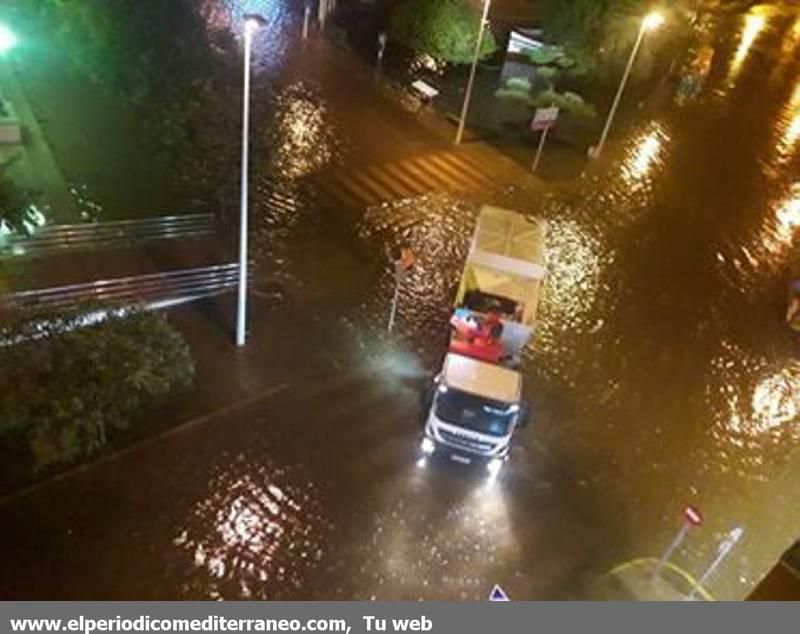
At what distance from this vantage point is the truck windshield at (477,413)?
15656 mm

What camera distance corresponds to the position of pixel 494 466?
16266 millimetres

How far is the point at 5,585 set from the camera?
12.8 meters

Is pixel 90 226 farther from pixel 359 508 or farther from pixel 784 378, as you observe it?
pixel 784 378

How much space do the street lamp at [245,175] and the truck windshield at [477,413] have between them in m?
5.27

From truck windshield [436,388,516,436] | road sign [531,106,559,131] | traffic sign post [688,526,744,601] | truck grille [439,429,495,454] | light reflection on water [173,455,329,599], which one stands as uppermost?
road sign [531,106,559,131]

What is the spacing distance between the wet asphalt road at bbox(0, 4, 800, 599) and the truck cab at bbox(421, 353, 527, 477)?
616mm

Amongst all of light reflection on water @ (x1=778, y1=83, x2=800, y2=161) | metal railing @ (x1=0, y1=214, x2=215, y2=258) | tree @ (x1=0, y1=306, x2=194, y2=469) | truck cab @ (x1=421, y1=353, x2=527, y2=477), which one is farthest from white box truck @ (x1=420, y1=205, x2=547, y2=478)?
light reflection on water @ (x1=778, y1=83, x2=800, y2=161)

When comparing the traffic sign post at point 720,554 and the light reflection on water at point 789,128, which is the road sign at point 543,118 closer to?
Answer: the light reflection on water at point 789,128

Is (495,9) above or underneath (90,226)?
above

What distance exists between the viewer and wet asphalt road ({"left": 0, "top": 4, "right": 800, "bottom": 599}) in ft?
45.9

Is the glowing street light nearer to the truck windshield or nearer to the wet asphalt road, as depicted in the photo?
the wet asphalt road

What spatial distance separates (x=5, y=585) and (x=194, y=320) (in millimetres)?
7478

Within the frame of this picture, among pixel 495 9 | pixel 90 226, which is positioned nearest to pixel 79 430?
pixel 90 226

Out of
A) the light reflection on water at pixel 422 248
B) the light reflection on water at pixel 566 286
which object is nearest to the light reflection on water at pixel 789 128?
the light reflection on water at pixel 566 286
